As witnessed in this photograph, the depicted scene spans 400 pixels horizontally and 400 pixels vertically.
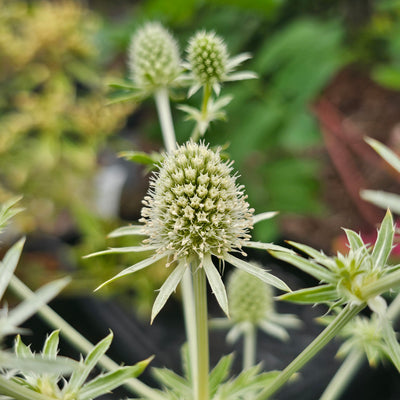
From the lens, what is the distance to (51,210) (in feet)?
6.75

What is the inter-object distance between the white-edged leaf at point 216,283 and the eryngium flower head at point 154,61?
0.39 m

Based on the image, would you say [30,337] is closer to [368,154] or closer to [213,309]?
[213,309]

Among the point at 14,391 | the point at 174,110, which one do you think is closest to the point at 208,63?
the point at 14,391

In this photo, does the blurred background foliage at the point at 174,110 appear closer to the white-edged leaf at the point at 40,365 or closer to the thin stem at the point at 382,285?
the thin stem at the point at 382,285

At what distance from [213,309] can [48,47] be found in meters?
1.59

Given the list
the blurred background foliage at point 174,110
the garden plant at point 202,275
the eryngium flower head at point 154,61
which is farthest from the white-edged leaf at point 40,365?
the blurred background foliage at point 174,110

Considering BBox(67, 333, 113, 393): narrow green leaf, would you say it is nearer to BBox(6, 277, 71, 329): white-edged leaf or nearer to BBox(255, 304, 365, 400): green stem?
BBox(6, 277, 71, 329): white-edged leaf

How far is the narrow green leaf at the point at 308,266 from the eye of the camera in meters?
0.48

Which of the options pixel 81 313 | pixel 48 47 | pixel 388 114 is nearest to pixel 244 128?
pixel 81 313

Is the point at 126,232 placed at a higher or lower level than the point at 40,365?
higher

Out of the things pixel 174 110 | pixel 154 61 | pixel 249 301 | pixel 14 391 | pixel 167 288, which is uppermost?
pixel 174 110

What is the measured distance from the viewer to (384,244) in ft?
1.68

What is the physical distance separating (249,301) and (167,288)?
434 mm

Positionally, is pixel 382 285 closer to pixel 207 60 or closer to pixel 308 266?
pixel 308 266
